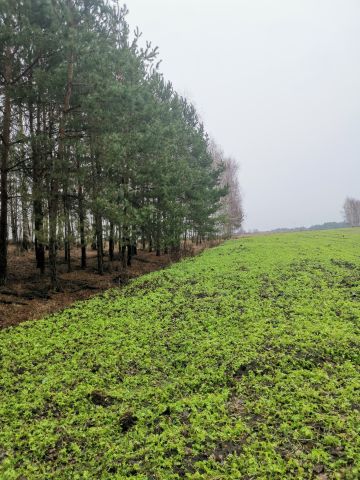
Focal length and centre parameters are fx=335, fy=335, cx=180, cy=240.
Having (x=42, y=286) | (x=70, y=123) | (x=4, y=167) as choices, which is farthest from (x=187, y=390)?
(x=70, y=123)

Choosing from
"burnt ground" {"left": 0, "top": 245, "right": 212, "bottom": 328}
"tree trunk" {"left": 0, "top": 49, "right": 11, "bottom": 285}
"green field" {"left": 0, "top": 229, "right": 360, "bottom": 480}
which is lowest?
"green field" {"left": 0, "top": 229, "right": 360, "bottom": 480}

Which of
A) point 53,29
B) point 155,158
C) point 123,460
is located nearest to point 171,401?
point 123,460

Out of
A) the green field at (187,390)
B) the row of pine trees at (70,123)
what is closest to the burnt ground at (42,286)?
the row of pine trees at (70,123)

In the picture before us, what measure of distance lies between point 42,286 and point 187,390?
33.1 ft

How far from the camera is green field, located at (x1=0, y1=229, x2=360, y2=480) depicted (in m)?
3.97

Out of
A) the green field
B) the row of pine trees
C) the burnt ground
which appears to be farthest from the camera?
the row of pine trees

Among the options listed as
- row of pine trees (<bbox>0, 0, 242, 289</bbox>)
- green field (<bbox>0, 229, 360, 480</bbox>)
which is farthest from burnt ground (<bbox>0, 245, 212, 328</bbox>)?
green field (<bbox>0, 229, 360, 480</bbox>)

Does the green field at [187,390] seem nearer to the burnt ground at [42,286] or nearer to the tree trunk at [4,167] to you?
the burnt ground at [42,286]

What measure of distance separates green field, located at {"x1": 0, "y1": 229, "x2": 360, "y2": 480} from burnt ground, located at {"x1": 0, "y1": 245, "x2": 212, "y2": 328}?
138 cm

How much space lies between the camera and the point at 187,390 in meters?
5.46

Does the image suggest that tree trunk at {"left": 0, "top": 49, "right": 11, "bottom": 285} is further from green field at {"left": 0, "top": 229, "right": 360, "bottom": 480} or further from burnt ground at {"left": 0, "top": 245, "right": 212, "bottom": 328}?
green field at {"left": 0, "top": 229, "right": 360, "bottom": 480}

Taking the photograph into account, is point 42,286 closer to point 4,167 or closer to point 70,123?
point 4,167

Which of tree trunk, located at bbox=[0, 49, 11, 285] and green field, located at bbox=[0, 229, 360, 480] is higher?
tree trunk, located at bbox=[0, 49, 11, 285]

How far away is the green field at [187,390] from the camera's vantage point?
3.97 m
